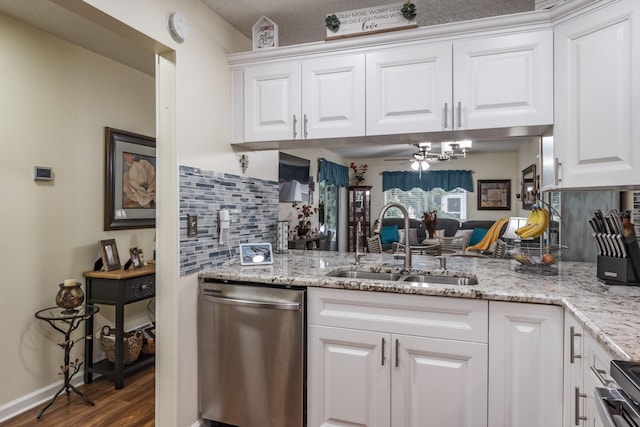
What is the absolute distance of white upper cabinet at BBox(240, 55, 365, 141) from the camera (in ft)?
Result: 6.78

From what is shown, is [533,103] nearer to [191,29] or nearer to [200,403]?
[191,29]

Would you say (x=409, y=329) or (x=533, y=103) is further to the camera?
(x=533, y=103)

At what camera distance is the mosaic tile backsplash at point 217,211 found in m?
1.96

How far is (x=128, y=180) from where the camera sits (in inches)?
117

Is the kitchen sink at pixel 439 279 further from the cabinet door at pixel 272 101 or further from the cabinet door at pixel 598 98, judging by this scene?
the cabinet door at pixel 272 101

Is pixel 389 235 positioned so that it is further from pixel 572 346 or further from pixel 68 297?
pixel 572 346

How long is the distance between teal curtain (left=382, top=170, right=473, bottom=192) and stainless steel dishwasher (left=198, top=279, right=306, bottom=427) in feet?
20.1

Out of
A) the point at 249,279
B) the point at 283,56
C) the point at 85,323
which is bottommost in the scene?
the point at 85,323

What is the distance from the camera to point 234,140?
2311 mm

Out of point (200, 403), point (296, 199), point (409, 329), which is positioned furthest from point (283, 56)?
point (296, 199)

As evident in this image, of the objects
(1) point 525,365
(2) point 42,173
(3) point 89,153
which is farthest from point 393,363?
(3) point 89,153

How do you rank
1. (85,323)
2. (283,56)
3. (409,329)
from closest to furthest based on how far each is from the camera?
(409,329)
(283,56)
(85,323)

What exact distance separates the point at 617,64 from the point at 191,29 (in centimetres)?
197

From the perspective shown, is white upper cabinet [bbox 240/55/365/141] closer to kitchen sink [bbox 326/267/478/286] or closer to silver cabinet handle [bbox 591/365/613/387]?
kitchen sink [bbox 326/267/478/286]
